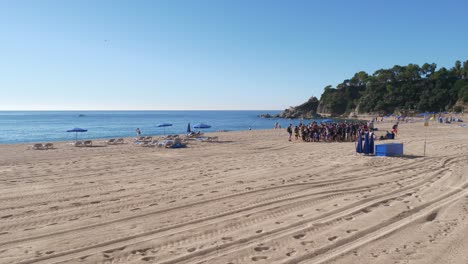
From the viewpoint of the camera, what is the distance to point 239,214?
6758 millimetres

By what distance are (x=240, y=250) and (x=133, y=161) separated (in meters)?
10.7

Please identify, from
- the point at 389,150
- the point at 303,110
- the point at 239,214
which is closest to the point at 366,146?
the point at 389,150

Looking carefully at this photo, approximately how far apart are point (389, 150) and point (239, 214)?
10.0m

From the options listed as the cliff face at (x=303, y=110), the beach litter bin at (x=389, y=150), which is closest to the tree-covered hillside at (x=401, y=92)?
the cliff face at (x=303, y=110)

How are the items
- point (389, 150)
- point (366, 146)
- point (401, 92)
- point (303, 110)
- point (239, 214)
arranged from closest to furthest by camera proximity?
point (239, 214) < point (389, 150) < point (366, 146) < point (401, 92) < point (303, 110)

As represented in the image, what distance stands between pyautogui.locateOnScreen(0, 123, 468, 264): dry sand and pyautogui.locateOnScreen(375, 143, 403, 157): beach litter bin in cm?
233

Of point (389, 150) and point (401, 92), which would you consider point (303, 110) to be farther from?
point (389, 150)

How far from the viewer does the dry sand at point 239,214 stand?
493 cm

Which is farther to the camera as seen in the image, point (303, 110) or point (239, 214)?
point (303, 110)

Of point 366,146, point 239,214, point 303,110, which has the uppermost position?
point 303,110

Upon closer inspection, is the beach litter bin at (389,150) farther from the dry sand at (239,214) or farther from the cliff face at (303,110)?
the cliff face at (303,110)

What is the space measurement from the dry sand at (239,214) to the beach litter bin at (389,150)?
2.33 metres

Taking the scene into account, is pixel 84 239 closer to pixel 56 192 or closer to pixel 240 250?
pixel 240 250

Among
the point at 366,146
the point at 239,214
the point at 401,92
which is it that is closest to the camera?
the point at 239,214
